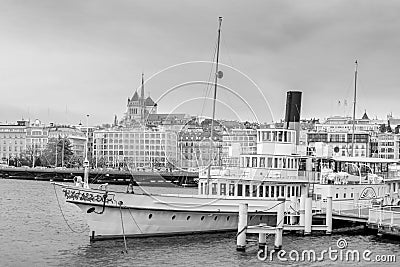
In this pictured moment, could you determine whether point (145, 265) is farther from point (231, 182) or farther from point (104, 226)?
point (231, 182)

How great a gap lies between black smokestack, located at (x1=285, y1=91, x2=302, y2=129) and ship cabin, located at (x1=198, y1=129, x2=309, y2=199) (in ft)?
10.2

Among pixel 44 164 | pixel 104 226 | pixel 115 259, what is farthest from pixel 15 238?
pixel 44 164

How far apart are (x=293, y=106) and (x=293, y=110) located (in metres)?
0.29

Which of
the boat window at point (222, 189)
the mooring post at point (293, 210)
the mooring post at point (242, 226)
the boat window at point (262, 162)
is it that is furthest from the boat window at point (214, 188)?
the mooring post at point (242, 226)

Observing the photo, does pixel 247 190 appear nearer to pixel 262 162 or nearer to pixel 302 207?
pixel 262 162

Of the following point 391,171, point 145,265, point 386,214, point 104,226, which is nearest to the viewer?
point 145,265

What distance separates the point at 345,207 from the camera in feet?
144

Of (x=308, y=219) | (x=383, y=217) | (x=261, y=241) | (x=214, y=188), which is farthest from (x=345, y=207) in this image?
(x=261, y=241)

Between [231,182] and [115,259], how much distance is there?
1190 cm

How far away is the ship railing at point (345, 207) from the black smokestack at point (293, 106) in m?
6.94

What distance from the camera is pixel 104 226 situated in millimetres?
35906

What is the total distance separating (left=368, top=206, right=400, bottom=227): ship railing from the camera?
37.1 meters

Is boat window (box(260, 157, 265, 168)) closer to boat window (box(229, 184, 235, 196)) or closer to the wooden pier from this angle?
boat window (box(229, 184, 235, 196))

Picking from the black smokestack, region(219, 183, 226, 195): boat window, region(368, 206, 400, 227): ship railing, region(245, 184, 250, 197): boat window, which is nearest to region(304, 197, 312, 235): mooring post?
region(368, 206, 400, 227): ship railing
